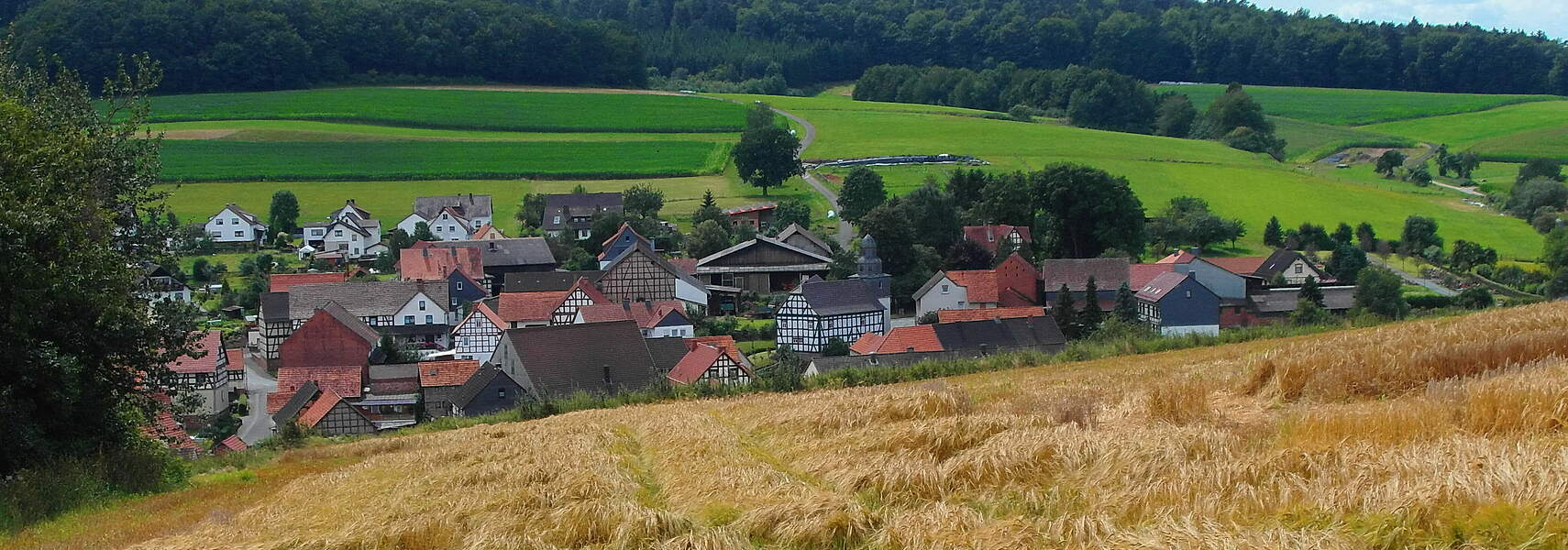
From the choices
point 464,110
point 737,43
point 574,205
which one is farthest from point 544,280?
point 737,43

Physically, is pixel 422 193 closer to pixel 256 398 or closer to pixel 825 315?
pixel 256 398

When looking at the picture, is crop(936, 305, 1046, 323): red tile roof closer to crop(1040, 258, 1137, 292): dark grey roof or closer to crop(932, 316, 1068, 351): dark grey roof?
crop(932, 316, 1068, 351): dark grey roof

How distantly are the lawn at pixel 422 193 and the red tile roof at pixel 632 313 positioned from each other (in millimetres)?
21504

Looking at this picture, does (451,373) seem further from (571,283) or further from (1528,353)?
(1528,353)

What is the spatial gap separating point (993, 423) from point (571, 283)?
54695 millimetres

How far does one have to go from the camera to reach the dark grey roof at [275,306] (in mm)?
55781

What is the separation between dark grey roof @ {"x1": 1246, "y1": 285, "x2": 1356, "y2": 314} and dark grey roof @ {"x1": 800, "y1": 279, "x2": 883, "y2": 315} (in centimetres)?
1626

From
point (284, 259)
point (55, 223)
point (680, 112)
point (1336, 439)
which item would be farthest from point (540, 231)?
point (1336, 439)

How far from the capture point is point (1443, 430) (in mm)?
9391

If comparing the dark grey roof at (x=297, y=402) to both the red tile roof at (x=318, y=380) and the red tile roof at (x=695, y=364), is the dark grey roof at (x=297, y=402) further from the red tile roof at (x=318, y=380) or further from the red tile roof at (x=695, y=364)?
the red tile roof at (x=695, y=364)

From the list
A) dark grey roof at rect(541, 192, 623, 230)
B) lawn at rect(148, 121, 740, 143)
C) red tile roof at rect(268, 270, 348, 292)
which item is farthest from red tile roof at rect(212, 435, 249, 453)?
lawn at rect(148, 121, 740, 143)

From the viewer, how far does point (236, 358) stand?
1954 inches

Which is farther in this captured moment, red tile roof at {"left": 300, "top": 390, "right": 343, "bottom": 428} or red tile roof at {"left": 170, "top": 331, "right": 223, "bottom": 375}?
red tile roof at {"left": 170, "top": 331, "right": 223, "bottom": 375}

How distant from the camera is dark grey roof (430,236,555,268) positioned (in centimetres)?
7019
